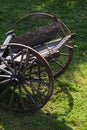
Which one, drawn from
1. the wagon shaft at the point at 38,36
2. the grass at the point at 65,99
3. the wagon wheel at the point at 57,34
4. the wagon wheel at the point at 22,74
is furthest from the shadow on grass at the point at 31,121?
the wagon shaft at the point at 38,36

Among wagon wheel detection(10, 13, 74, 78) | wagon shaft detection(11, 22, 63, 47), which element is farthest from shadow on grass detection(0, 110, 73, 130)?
wagon shaft detection(11, 22, 63, 47)

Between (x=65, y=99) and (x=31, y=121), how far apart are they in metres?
1.00

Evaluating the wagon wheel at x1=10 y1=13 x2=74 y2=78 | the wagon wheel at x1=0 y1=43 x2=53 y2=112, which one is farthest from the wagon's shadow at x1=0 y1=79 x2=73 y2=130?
the wagon wheel at x1=10 y1=13 x2=74 y2=78

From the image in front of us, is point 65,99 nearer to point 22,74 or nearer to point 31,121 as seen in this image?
point 31,121

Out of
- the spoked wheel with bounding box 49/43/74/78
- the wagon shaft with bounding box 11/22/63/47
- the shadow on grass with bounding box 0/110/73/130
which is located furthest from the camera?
the spoked wheel with bounding box 49/43/74/78

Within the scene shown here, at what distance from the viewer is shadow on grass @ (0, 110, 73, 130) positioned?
6.00 metres

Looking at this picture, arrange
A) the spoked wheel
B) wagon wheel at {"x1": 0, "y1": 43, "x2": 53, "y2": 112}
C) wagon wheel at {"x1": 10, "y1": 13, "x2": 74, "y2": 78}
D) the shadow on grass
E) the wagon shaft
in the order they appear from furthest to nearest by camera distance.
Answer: the spoked wheel → wagon wheel at {"x1": 10, "y1": 13, "x2": 74, "y2": 78} → the wagon shaft → the shadow on grass → wagon wheel at {"x1": 0, "y1": 43, "x2": 53, "y2": 112}

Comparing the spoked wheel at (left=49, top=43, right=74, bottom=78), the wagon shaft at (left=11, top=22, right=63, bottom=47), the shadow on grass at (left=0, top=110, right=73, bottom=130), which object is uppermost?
the wagon shaft at (left=11, top=22, right=63, bottom=47)

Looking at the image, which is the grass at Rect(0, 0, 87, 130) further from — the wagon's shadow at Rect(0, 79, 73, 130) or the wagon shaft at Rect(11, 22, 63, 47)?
the wagon shaft at Rect(11, 22, 63, 47)

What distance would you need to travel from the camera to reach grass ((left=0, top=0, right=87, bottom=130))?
6.09 m

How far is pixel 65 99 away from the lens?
6.82 metres

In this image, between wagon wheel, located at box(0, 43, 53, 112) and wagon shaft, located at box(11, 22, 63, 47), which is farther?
wagon shaft, located at box(11, 22, 63, 47)

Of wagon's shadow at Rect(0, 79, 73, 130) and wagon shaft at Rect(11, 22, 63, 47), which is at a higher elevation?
wagon shaft at Rect(11, 22, 63, 47)

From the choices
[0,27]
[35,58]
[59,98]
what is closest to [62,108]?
[59,98]
